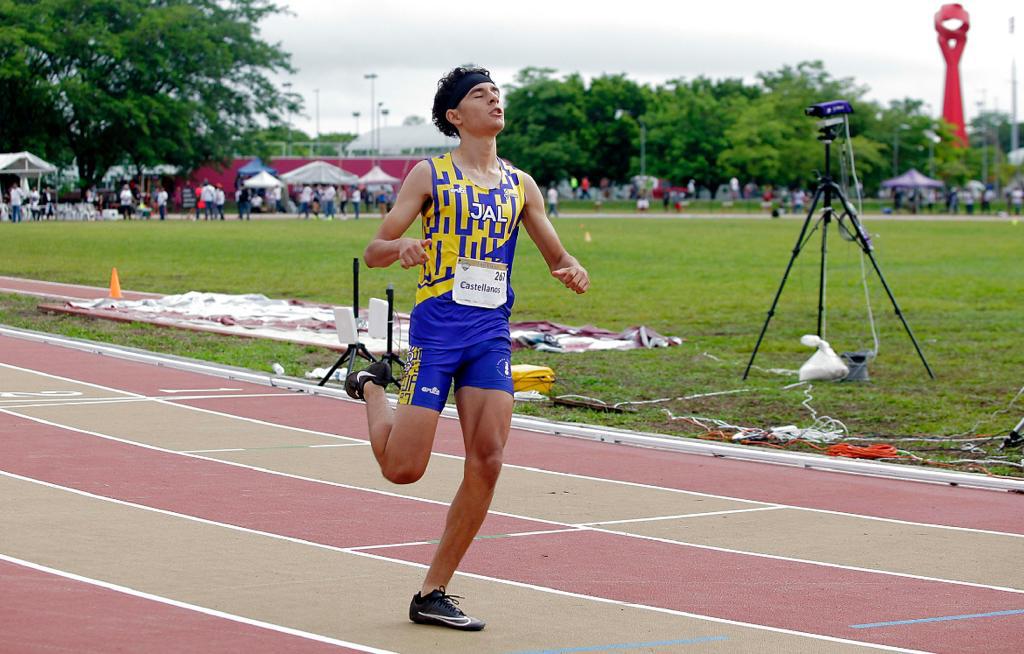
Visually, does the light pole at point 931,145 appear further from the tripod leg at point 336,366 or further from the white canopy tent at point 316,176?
the tripod leg at point 336,366

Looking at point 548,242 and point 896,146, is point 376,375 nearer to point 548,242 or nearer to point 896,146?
point 548,242

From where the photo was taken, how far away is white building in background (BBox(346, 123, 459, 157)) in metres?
110

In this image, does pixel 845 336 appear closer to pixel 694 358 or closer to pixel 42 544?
pixel 694 358

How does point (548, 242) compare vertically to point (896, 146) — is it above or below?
below

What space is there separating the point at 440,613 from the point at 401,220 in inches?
60.5

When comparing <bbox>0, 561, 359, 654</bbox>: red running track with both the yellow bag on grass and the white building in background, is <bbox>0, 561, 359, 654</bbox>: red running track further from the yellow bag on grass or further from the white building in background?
the white building in background

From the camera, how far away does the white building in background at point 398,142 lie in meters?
110

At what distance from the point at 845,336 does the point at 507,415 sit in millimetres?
13379

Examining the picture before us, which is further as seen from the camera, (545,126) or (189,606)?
(545,126)

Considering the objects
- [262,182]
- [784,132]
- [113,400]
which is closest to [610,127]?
[784,132]

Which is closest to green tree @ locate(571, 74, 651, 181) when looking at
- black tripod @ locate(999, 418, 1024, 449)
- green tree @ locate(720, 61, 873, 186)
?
green tree @ locate(720, 61, 873, 186)

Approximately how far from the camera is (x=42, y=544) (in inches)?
269

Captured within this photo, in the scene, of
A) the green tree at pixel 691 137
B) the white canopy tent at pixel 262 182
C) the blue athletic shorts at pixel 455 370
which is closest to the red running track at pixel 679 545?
the blue athletic shorts at pixel 455 370

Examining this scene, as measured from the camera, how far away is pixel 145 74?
7644cm
